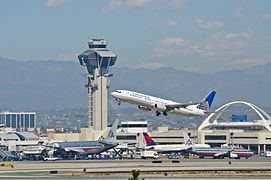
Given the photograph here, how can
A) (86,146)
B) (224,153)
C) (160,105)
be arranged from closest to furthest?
(160,105) → (224,153) → (86,146)

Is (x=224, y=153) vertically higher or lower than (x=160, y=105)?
lower

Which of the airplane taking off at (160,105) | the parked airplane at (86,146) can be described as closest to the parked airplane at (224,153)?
the parked airplane at (86,146)

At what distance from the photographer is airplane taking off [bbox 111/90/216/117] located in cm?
13300

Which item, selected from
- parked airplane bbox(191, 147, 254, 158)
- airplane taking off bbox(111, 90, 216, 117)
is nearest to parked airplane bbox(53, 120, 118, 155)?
parked airplane bbox(191, 147, 254, 158)

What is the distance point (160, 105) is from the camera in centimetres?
13850

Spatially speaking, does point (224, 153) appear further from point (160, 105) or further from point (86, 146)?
point (160, 105)

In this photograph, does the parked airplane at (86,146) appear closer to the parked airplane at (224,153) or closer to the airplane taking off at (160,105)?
the parked airplane at (224,153)

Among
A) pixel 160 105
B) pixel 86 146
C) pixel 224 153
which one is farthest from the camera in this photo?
pixel 86 146

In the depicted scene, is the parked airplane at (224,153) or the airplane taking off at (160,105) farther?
the parked airplane at (224,153)

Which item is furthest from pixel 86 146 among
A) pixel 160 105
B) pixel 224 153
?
pixel 160 105

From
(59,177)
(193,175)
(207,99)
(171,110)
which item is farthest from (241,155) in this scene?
(59,177)

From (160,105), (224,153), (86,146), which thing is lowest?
(224,153)

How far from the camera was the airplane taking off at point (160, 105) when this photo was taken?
133000mm

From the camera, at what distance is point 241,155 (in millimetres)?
195250
